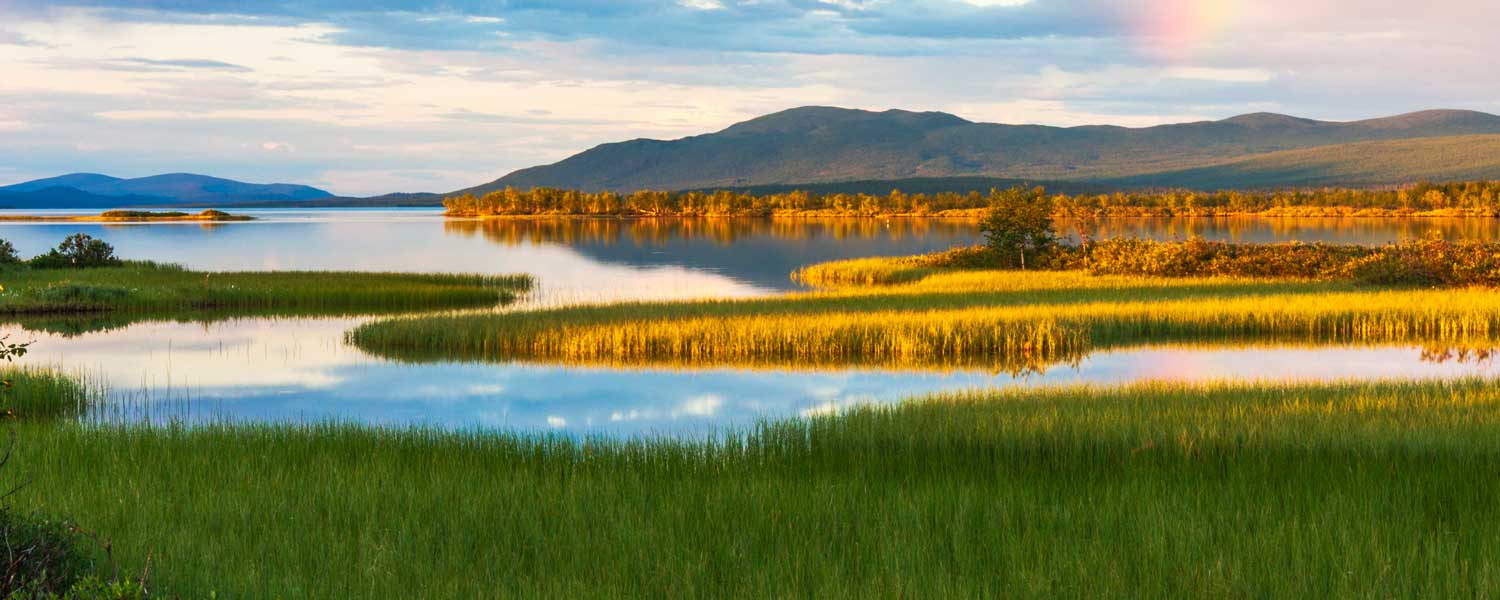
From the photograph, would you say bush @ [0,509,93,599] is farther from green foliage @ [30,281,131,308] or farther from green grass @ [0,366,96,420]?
green foliage @ [30,281,131,308]

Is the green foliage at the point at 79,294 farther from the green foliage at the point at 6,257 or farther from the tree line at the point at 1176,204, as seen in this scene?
the tree line at the point at 1176,204

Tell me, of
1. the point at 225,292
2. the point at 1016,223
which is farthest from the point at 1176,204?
the point at 225,292

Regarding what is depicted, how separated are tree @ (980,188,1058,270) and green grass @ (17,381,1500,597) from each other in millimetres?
33968

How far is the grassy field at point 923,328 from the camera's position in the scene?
84.0 feet

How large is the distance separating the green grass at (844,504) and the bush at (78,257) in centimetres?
3583

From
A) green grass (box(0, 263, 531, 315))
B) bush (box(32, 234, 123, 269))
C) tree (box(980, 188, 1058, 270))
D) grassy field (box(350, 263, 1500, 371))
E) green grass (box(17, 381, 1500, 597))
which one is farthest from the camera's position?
→ tree (box(980, 188, 1058, 270))

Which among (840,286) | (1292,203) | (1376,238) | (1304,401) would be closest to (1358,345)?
(1304,401)

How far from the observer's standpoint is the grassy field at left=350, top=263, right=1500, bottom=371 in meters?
25.6

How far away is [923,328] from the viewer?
26.4 meters

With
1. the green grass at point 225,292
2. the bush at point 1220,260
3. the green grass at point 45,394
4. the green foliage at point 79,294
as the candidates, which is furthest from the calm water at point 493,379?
the bush at point 1220,260

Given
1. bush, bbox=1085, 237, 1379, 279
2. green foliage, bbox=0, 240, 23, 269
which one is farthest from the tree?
green foliage, bbox=0, 240, 23, 269

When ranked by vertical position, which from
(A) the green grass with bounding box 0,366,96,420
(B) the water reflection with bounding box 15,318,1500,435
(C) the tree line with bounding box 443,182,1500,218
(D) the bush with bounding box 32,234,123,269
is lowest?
(B) the water reflection with bounding box 15,318,1500,435

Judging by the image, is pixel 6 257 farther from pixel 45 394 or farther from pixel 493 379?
pixel 493 379

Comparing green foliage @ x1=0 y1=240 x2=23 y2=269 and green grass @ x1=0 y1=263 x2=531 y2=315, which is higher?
green foliage @ x1=0 y1=240 x2=23 y2=269
